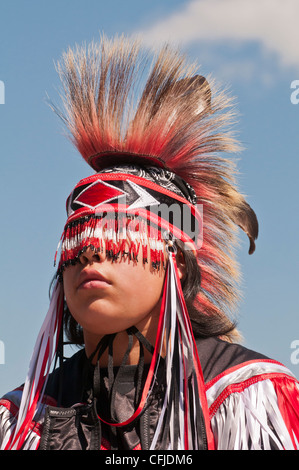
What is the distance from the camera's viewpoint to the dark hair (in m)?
3.73

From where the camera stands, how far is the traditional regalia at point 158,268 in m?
3.30

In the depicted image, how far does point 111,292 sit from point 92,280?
0.11m

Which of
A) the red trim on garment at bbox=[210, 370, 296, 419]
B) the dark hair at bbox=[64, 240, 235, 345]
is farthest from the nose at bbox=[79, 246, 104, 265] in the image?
the red trim on garment at bbox=[210, 370, 296, 419]

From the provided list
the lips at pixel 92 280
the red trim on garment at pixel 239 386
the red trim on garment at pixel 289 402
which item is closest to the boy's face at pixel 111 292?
the lips at pixel 92 280

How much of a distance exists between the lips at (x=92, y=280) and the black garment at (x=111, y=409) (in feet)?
1.51

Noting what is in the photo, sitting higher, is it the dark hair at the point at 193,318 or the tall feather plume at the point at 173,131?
the tall feather plume at the point at 173,131

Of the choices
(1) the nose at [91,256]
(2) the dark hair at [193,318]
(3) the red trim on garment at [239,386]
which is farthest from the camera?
(2) the dark hair at [193,318]

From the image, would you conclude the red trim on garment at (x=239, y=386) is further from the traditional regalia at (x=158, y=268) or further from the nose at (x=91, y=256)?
the nose at (x=91, y=256)

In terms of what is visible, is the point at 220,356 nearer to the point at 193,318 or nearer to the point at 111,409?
the point at 193,318

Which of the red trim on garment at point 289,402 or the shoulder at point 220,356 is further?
the shoulder at point 220,356

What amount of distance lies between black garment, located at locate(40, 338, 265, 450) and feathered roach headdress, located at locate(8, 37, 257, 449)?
0.32 ft

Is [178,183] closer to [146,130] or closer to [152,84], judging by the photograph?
[146,130]

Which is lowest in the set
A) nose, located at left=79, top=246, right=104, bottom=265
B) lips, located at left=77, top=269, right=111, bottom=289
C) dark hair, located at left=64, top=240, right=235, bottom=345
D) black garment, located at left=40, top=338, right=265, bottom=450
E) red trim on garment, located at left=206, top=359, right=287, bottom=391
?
black garment, located at left=40, top=338, right=265, bottom=450

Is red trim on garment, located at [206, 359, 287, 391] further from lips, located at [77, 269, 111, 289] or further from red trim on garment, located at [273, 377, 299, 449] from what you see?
lips, located at [77, 269, 111, 289]
